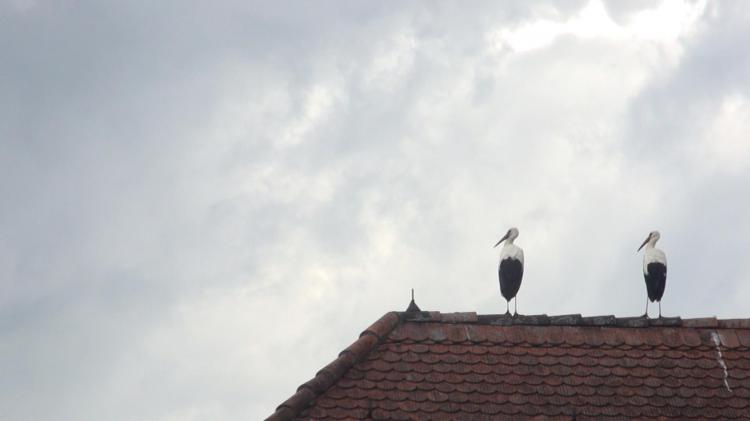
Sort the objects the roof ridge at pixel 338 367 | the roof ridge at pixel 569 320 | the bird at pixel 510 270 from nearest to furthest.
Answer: the roof ridge at pixel 338 367, the roof ridge at pixel 569 320, the bird at pixel 510 270

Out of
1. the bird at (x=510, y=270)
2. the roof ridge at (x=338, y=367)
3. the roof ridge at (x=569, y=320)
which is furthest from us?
the bird at (x=510, y=270)

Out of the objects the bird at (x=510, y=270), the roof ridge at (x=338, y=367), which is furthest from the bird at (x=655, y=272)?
the roof ridge at (x=338, y=367)

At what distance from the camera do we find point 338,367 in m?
10.1

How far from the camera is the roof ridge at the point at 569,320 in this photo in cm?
1099

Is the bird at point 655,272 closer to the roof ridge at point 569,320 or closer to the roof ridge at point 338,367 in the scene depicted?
the roof ridge at point 569,320

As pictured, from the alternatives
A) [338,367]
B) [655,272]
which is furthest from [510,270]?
[338,367]

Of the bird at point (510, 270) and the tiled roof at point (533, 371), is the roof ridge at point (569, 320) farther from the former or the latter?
the bird at point (510, 270)

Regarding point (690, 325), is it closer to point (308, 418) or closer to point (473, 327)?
point (473, 327)

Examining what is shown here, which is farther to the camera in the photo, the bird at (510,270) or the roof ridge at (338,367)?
the bird at (510,270)

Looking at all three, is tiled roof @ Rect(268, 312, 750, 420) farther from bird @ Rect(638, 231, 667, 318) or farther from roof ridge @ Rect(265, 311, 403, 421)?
bird @ Rect(638, 231, 667, 318)

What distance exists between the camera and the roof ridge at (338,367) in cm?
961

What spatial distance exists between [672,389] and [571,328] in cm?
117

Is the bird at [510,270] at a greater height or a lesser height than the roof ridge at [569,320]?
greater

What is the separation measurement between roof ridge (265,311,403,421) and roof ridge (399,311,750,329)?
10.5 inches
